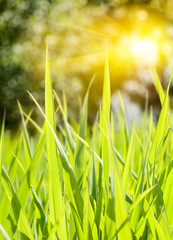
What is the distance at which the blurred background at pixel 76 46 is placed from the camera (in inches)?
237

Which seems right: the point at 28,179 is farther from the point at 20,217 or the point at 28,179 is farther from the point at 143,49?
the point at 143,49

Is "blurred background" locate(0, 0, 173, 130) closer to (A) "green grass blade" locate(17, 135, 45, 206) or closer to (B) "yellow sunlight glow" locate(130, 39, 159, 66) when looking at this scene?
(B) "yellow sunlight glow" locate(130, 39, 159, 66)

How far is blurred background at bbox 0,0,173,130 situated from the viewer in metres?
6.01

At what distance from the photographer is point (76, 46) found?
707 cm

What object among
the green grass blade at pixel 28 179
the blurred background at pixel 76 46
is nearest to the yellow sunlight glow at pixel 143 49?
the blurred background at pixel 76 46

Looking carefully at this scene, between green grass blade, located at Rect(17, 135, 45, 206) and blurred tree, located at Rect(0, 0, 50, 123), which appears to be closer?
green grass blade, located at Rect(17, 135, 45, 206)

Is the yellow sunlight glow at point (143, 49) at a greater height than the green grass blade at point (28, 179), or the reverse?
the green grass blade at point (28, 179)

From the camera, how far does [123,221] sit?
0.93 ft

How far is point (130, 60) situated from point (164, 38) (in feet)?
4.15

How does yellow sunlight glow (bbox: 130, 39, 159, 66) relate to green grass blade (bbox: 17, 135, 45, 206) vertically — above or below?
below

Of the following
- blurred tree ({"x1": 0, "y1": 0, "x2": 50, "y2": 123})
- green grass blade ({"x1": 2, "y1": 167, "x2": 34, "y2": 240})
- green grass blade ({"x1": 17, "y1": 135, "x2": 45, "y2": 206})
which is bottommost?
blurred tree ({"x1": 0, "y1": 0, "x2": 50, "y2": 123})

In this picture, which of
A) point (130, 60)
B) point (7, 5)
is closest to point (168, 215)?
point (7, 5)

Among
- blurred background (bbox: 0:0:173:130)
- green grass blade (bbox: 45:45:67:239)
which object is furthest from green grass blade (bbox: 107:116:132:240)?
blurred background (bbox: 0:0:173:130)

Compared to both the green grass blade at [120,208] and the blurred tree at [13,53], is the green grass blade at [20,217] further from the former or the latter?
the blurred tree at [13,53]
